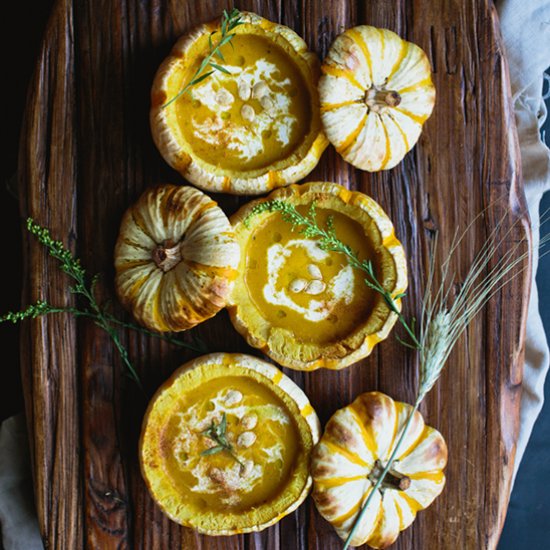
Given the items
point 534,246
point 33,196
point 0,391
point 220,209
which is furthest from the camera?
point 0,391

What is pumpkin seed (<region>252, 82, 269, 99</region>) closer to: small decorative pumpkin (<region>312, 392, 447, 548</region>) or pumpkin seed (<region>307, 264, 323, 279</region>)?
pumpkin seed (<region>307, 264, 323, 279</region>)

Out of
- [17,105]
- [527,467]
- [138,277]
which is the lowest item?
[527,467]

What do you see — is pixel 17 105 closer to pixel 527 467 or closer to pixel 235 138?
pixel 235 138

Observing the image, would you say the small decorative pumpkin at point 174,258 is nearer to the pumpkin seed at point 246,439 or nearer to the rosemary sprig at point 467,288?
the pumpkin seed at point 246,439

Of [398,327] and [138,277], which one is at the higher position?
[138,277]

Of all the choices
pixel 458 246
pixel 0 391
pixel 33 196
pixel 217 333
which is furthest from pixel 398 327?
pixel 0 391

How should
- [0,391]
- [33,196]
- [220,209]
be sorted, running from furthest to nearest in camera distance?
1. [0,391]
2. [33,196]
3. [220,209]

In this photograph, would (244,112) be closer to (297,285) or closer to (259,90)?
(259,90)
